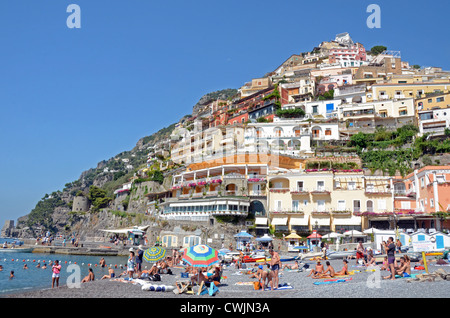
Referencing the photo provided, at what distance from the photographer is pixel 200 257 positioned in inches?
652

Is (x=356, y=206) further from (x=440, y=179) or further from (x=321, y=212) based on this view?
(x=440, y=179)

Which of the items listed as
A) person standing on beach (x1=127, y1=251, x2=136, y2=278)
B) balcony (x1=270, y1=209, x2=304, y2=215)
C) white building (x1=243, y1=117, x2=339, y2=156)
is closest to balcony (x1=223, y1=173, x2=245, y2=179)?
balcony (x1=270, y1=209, x2=304, y2=215)

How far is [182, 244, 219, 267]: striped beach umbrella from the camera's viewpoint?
16417mm

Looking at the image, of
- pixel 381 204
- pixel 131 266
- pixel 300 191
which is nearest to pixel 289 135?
pixel 300 191

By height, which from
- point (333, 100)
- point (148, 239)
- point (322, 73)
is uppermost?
point (322, 73)

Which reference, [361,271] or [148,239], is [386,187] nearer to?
[361,271]

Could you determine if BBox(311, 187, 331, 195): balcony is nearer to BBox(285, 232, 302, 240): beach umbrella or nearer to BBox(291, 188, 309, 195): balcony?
BBox(291, 188, 309, 195): balcony

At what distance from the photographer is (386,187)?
3888 centimetres

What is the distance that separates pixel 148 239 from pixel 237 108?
1291 inches

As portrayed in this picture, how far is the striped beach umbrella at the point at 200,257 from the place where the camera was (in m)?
16.4

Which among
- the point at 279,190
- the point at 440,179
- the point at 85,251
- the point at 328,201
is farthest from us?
the point at 85,251

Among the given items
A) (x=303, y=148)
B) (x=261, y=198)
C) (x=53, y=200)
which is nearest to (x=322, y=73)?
(x=303, y=148)
